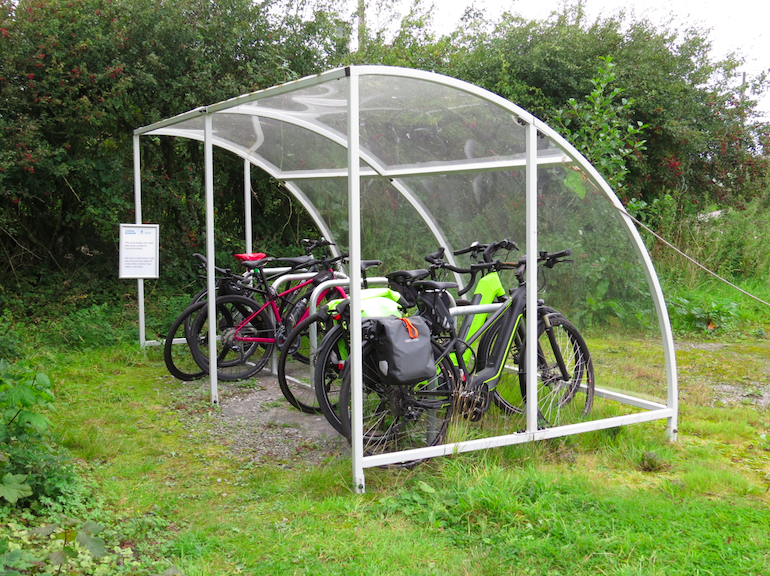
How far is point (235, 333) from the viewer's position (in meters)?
5.27

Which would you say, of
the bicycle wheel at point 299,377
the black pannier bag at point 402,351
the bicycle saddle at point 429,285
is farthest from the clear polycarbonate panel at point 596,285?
the bicycle wheel at point 299,377

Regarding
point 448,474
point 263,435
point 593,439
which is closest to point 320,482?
point 448,474

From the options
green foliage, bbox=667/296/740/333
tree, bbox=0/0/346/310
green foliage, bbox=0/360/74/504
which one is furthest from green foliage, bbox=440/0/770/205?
green foliage, bbox=0/360/74/504

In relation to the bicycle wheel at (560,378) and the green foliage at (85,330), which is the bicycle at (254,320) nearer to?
the green foliage at (85,330)

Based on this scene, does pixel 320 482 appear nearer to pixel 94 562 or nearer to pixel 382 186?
pixel 94 562

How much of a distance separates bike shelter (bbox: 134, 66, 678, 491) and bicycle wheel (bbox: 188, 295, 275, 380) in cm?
59

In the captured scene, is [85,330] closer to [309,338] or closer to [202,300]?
[202,300]

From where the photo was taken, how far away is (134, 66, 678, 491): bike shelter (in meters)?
3.35

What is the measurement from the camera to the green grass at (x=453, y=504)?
8.61ft

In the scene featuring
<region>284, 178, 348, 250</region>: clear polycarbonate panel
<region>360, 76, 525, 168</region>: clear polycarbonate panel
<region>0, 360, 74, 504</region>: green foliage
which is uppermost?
<region>360, 76, 525, 168</region>: clear polycarbonate panel

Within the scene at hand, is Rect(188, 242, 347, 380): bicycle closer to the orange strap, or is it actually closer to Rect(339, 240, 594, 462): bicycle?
Rect(339, 240, 594, 462): bicycle

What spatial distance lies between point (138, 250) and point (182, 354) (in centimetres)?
104

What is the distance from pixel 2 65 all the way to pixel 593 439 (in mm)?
5960

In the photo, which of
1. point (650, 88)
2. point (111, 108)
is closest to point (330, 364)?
point (111, 108)
